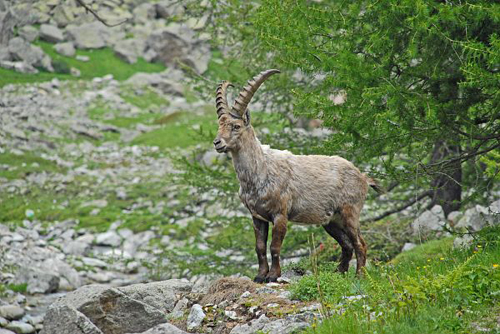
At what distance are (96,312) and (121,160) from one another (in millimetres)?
23038

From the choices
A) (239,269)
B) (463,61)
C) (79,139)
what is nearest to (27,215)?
(79,139)

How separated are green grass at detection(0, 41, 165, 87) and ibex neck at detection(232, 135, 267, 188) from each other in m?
31.5

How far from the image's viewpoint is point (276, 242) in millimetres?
9562

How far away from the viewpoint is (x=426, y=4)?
8.61 m

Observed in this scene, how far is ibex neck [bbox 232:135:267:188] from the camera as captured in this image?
9656mm

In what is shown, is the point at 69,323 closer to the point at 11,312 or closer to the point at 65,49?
the point at 11,312

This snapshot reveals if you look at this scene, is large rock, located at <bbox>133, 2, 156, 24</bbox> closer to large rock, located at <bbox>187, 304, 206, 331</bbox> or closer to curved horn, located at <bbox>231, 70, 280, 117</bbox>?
curved horn, located at <bbox>231, 70, 280, 117</bbox>

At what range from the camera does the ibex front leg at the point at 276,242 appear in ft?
31.2

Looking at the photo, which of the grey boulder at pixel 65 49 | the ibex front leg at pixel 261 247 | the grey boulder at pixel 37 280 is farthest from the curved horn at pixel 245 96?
the grey boulder at pixel 65 49

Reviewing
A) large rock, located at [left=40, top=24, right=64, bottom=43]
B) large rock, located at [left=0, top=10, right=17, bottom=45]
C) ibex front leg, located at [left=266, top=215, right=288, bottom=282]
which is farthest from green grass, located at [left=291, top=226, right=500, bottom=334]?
large rock, located at [left=40, top=24, right=64, bottom=43]

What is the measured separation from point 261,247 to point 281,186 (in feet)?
3.00

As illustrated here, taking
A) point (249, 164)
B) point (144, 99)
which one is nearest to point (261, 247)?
point (249, 164)

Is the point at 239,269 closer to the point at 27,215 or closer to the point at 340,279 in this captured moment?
Answer: the point at 340,279

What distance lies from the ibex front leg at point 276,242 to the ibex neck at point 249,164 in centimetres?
64
